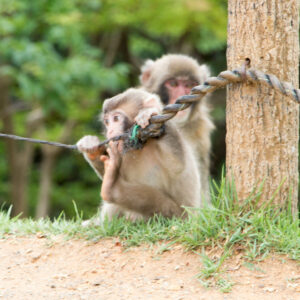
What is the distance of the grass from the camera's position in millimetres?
3471

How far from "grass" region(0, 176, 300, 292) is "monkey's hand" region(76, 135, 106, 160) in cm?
61

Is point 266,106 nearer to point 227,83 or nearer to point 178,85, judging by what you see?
point 227,83

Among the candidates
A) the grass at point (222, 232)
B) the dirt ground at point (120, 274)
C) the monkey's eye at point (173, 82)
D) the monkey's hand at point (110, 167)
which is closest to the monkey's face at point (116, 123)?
the monkey's hand at point (110, 167)

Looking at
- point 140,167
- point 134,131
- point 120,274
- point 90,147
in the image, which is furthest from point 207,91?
point 120,274

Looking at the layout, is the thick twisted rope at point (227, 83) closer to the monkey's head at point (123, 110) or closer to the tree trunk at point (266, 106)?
the tree trunk at point (266, 106)

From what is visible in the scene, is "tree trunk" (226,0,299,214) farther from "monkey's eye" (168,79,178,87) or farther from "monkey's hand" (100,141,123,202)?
"monkey's eye" (168,79,178,87)

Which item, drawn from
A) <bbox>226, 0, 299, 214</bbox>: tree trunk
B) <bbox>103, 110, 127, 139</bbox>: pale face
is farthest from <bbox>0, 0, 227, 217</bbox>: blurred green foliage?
<bbox>226, 0, 299, 214</bbox>: tree trunk

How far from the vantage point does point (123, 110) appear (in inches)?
173

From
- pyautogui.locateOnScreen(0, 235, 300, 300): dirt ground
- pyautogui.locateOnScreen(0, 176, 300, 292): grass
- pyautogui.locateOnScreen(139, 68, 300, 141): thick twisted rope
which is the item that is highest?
pyautogui.locateOnScreen(139, 68, 300, 141): thick twisted rope

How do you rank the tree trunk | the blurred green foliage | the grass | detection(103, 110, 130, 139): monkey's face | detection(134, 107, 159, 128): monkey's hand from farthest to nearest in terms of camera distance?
the blurred green foliage, detection(103, 110, 130, 139): monkey's face, detection(134, 107, 159, 128): monkey's hand, the tree trunk, the grass

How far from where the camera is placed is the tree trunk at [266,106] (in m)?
3.71

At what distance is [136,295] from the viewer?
10.5 ft

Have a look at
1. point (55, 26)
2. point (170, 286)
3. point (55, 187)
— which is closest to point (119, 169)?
point (170, 286)

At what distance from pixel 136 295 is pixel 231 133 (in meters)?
1.36
